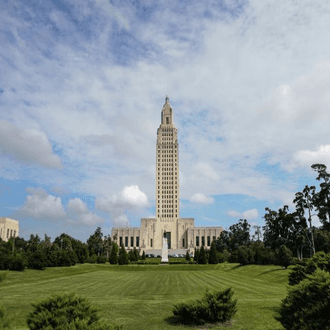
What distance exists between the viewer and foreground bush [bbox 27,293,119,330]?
282 inches

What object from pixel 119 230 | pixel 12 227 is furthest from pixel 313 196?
pixel 12 227

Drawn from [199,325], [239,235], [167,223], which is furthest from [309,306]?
[167,223]

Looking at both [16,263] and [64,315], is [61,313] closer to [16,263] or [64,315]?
[64,315]

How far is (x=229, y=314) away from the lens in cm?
1193

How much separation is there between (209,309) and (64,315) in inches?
231

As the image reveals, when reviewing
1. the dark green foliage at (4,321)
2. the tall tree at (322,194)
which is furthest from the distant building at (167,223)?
the dark green foliage at (4,321)

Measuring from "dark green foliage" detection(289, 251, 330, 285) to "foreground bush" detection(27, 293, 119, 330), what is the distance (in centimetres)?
708

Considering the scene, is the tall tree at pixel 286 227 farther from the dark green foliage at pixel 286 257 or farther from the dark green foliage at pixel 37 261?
the dark green foliage at pixel 37 261

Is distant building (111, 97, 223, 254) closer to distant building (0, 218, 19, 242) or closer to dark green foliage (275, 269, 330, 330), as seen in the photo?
distant building (0, 218, 19, 242)

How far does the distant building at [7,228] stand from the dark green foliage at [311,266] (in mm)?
126721

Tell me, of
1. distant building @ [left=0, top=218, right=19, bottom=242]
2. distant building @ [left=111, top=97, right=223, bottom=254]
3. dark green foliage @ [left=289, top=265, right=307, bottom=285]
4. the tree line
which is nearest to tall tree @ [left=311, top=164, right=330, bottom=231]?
the tree line

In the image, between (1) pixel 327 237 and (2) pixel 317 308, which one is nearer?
(2) pixel 317 308

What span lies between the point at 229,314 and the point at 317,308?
534cm

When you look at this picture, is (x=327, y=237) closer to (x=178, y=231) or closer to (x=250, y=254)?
(x=250, y=254)
